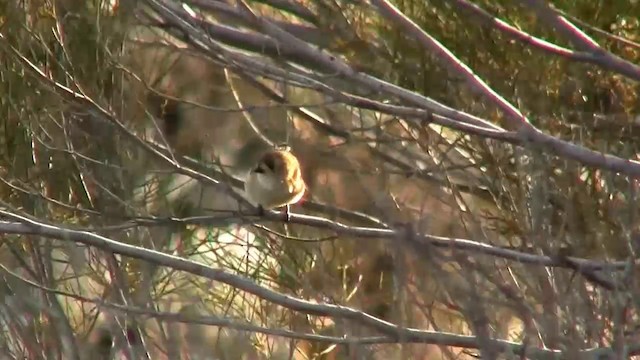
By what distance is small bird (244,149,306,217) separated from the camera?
5.39m

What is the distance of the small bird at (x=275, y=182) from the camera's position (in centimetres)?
539

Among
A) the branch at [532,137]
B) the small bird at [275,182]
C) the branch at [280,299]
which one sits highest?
the small bird at [275,182]

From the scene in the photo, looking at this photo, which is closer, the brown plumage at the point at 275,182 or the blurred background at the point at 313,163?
the blurred background at the point at 313,163

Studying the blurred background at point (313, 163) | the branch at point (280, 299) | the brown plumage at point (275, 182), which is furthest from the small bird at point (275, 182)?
the branch at point (280, 299)

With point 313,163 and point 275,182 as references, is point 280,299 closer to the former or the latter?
point 275,182

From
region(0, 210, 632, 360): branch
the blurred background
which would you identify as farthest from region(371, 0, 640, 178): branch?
region(0, 210, 632, 360): branch

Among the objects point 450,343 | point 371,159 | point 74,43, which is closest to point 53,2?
point 74,43

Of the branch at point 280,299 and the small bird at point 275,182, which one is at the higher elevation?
the small bird at point 275,182

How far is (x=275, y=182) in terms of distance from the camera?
542 cm

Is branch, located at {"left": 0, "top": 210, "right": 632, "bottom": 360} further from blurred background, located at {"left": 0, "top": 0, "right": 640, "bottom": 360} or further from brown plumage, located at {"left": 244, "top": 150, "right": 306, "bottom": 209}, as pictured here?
brown plumage, located at {"left": 244, "top": 150, "right": 306, "bottom": 209}

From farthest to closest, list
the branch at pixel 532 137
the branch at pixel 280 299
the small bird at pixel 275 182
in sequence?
1. the small bird at pixel 275 182
2. the branch at pixel 532 137
3. the branch at pixel 280 299

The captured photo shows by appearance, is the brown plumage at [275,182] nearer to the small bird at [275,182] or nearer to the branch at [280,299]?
the small bird at [275,182]

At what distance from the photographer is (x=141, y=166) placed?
5.07m

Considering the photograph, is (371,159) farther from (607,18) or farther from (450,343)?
(450,343)
